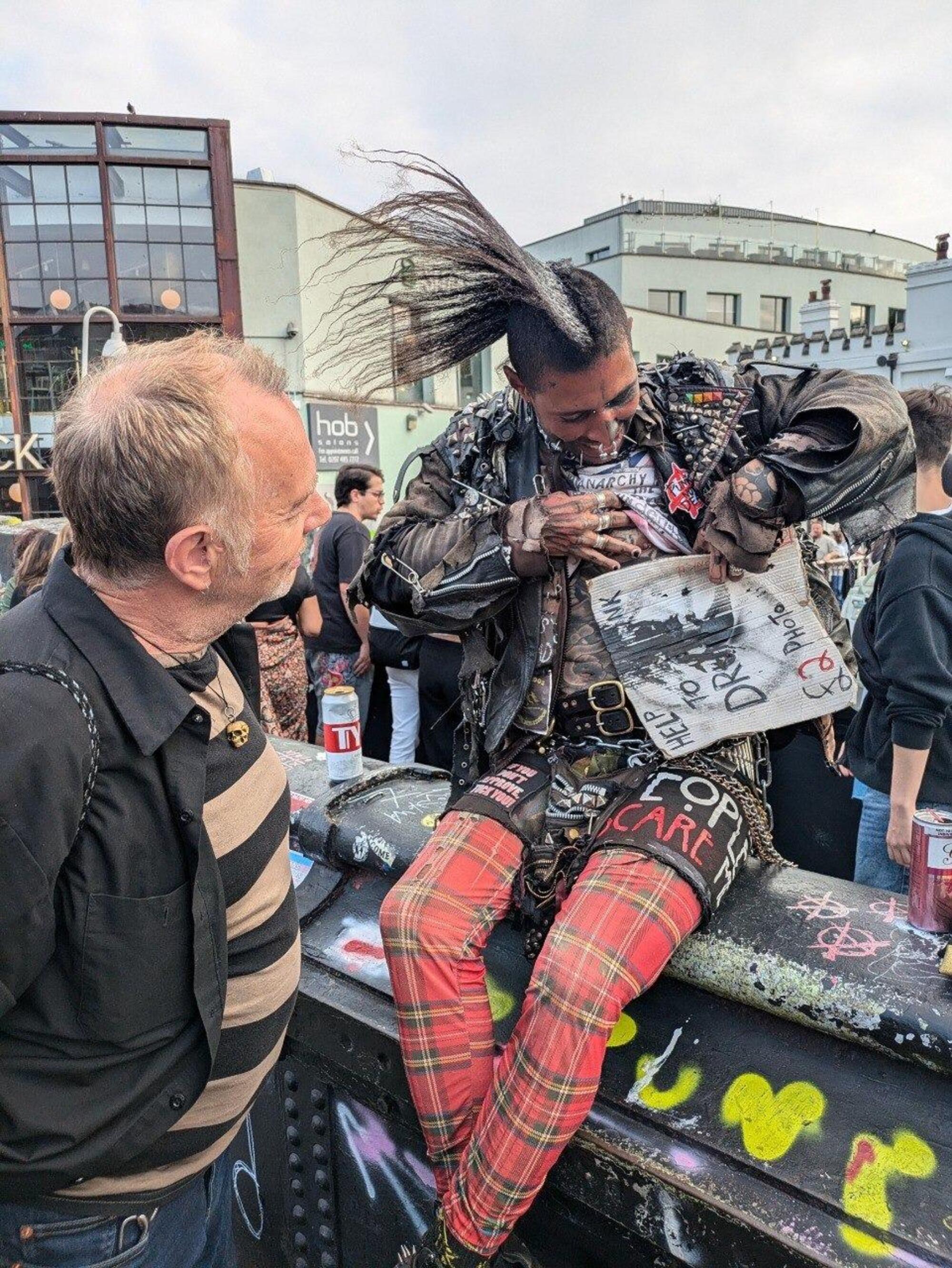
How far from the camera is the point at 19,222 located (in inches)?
615

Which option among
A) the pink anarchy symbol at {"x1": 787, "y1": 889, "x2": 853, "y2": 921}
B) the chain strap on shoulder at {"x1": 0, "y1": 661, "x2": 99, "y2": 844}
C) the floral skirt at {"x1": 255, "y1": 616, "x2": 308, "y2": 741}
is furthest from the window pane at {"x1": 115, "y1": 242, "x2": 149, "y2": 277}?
the pink anarchy symbol at {"x1": 787, "y1": 889, "x2": 853, "y2": 921}

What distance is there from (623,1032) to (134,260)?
17623 millimetres

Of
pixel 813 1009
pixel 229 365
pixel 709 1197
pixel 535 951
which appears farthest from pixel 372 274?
pixel 709 1197

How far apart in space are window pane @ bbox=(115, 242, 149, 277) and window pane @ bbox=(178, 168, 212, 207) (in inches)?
46.4

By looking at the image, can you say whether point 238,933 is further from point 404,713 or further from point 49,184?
point 49,184

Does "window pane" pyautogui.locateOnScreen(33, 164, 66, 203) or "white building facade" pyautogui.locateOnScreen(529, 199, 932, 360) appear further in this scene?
"white building facade" pyautogui.locateOnScreen(529, 199, 932, 360)

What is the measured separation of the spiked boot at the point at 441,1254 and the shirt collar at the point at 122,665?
98cm

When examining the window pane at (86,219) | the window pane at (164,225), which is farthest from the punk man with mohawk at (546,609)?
the window pane at (86,219)

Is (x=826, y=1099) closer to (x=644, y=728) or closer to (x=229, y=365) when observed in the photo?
(x=644, y=728)

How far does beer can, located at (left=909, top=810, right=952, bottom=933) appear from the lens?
1448mm

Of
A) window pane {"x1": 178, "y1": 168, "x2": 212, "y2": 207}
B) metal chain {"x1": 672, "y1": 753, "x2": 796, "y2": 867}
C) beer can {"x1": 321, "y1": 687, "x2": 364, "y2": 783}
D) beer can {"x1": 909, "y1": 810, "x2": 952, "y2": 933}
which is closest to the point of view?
beer can {"x1": 909, "y1": 810, "x2": 952, "y2": 933}

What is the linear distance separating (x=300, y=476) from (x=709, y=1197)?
1.23 m

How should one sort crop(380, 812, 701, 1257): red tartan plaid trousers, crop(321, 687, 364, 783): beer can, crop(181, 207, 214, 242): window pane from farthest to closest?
1. crop(181, 207, 214, 242): window pane
2. crop(321, 687, 364, 783): beer can
3. crop(380, 812, 701, 1257): red tartan plaid trousers

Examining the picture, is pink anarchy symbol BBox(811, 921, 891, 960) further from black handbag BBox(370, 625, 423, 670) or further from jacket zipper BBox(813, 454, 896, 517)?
black handbag BBox(370, 625, 423, 670)
